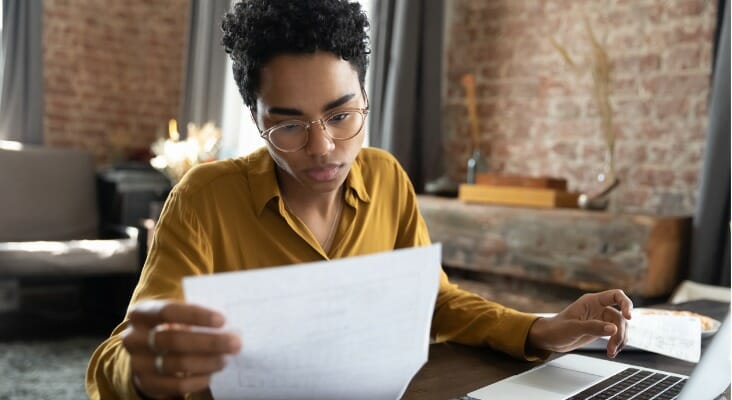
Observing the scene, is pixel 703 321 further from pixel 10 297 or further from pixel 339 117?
pixel 10 297

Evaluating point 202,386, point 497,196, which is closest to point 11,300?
point 497,196

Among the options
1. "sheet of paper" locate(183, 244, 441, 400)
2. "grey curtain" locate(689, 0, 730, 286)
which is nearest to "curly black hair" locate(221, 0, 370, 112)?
"sheet of paper" locate(183, 244, 441, 400)

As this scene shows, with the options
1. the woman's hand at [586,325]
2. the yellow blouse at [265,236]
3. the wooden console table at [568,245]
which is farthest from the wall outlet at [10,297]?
the woman's hand at [586,325]

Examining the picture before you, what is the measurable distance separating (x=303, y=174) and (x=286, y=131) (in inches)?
2.8

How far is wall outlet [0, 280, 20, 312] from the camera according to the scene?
12.6ft

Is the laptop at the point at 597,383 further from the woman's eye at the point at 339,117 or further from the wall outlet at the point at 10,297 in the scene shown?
the wall outlet at the point at 10,297

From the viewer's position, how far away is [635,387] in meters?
0.95

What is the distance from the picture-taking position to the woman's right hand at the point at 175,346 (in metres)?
0.65

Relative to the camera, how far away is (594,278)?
107 inches

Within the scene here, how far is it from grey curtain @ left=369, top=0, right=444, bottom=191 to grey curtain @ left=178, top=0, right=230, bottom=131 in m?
1.09

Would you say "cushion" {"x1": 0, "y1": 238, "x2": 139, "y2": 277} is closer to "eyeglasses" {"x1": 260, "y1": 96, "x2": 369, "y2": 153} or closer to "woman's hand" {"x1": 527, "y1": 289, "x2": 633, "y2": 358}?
"eyeglasses" {"x1": 260, "y1": 96, "x2": 369, "y2": 153}

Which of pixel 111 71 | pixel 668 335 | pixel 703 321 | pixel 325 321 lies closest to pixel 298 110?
pixel 325 321

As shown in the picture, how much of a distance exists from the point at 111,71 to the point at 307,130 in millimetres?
4175

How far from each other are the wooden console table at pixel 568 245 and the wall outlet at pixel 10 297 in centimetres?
→ 226
